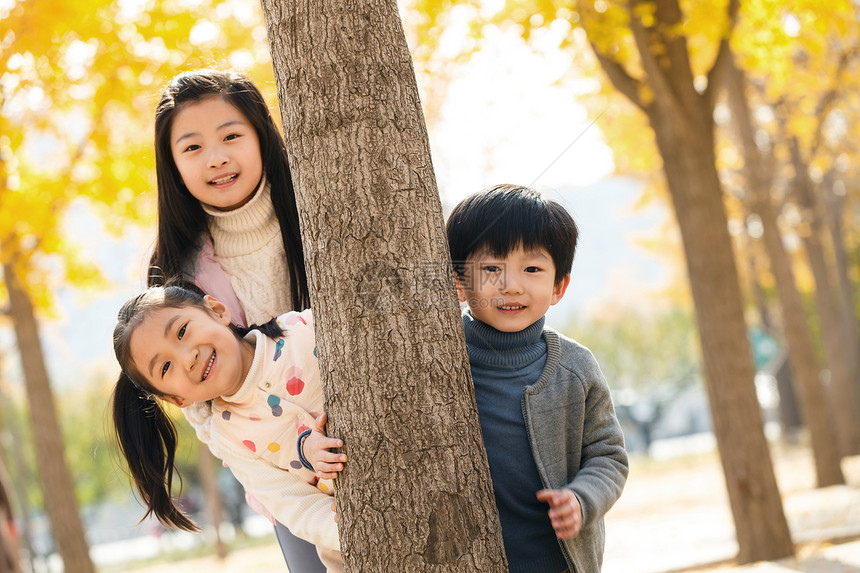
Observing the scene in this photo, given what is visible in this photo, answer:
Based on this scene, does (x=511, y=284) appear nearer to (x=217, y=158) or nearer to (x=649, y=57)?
(x=217, y=158)

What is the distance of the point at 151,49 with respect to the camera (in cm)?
582

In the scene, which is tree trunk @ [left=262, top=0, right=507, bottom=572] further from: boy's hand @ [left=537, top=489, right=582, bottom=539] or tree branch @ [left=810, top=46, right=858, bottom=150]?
tree branch @ [left=810, top=46, right=858, bottom=150]

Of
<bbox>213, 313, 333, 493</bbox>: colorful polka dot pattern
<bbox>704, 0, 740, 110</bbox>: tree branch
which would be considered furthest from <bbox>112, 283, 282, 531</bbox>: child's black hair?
<bbox>704, 0, 740, 110</bbox>: tree branch

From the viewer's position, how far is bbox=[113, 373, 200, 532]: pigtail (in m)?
2.17

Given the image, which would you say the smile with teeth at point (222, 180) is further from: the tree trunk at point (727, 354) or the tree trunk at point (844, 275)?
the tree trunk at point (844, 275)

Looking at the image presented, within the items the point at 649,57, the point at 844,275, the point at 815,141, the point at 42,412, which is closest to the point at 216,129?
the point at 649,57

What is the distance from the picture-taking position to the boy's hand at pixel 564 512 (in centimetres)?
180

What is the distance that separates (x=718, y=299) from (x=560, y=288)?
3616mm

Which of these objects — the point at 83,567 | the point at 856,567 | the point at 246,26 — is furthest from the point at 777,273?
the point at 83,567

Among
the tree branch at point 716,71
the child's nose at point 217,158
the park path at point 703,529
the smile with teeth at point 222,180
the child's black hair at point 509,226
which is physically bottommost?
the park path at point 703,529

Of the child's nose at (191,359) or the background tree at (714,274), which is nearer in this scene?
the child's nose at (191,359)

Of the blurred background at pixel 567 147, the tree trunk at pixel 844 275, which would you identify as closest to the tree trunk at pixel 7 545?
the blurred background at pixel 567 147

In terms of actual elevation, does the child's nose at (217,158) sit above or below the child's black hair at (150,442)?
above

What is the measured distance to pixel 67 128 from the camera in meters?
7.08
